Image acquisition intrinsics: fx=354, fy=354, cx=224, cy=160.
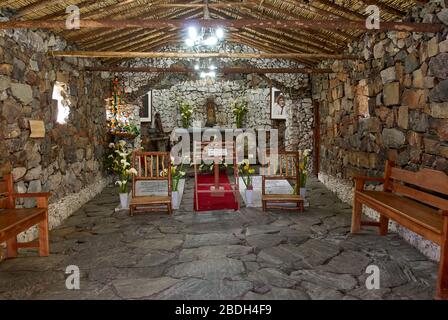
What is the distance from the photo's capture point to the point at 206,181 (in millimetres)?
8867

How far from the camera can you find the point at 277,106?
12039mm

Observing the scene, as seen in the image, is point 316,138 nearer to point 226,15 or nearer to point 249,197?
point 249,197

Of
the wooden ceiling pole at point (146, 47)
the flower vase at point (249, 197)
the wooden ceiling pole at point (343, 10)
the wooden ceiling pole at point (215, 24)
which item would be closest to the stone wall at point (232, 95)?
the wooden ceiling pole at point (146, 47)

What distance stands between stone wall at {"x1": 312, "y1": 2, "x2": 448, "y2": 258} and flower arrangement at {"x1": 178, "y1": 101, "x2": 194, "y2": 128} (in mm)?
5529

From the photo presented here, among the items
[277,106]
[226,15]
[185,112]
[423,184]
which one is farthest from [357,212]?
[185,112]

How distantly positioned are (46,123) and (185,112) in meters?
6.95

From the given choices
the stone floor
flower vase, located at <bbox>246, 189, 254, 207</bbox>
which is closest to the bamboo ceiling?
the stone floor

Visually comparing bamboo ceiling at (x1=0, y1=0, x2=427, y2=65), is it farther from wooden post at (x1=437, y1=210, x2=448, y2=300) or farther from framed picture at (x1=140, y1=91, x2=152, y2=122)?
framed picture at (x1=140, y1=91, x2=152, y2=122)

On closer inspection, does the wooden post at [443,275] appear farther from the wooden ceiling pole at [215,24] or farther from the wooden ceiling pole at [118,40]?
the wooden ceiling pole at [118,40]

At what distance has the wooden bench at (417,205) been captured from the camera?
2.87 metres

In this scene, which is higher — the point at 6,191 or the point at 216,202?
the point at 6,191

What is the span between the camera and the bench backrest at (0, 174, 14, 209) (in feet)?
12.3

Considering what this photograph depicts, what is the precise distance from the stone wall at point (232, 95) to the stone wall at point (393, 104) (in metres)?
2.17
